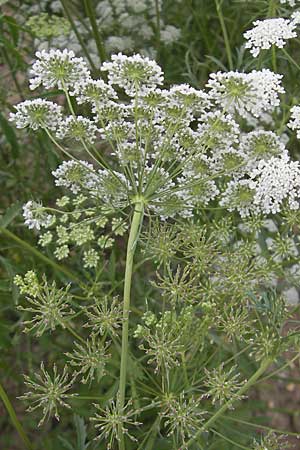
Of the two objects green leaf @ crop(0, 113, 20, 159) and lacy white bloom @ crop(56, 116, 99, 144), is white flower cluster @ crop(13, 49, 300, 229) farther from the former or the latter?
green leaf @ crop(0, 113, 20, 159)

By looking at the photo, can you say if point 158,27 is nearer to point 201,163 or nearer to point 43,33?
point 43,33

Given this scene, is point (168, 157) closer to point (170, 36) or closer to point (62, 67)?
point (62, 67)

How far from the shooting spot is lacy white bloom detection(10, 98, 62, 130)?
1777 mm

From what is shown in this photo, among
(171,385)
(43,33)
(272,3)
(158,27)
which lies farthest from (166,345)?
(158,27)

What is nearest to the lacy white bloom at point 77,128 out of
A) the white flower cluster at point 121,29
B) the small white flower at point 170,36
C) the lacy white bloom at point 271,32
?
the lacy white bloom at point 271,32

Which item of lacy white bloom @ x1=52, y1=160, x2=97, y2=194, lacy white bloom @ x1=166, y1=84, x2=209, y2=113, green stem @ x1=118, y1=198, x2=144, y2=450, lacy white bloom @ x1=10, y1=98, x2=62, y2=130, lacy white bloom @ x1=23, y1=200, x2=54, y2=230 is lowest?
green stem @ x1=118, y1=198, x2=144, y2=450

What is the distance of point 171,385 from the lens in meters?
1.86

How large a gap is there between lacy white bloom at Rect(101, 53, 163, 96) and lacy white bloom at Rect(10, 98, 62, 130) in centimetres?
20

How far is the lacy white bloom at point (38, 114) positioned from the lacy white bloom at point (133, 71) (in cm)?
20

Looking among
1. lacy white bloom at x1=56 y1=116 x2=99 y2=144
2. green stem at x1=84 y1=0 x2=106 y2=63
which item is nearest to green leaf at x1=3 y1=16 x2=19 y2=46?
green stem at x1=84 y1=0 x2=106 y2=63

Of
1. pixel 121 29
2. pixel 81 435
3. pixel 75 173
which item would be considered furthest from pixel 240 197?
pixel 121 29

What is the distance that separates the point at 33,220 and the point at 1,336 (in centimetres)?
50

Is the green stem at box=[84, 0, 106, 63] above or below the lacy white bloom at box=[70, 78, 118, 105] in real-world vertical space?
above

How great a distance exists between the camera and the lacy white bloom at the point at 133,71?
5.39 feet
